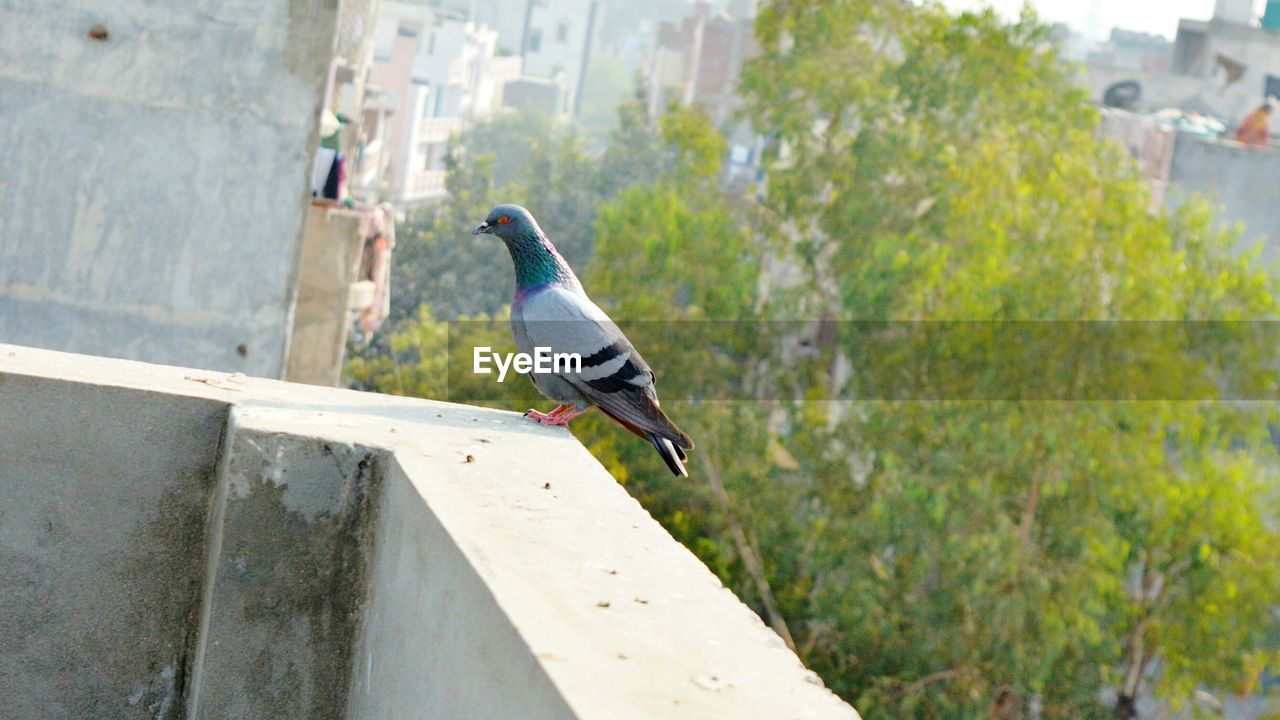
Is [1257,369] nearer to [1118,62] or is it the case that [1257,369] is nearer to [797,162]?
[797,162]

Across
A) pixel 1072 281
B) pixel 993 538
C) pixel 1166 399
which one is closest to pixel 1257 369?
pixel 1166 399

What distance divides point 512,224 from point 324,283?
6.75m

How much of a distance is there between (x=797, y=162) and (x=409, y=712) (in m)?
15.4

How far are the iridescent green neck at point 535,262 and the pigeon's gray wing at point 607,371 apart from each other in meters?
0.20

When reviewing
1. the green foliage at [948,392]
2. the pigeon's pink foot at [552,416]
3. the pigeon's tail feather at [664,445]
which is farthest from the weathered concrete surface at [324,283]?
the pigeon's pink foot at [552,416]

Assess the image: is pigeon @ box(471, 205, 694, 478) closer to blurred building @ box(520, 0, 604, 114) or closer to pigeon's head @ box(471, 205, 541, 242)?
pigeon's head @ box(471, 205, 541, 242)

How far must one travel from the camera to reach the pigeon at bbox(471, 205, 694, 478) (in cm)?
446

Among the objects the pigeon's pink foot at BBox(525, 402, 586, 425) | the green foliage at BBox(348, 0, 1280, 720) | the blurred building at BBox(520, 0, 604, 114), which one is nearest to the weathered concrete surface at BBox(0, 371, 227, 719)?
the pigeon's pink foot at BBox(525, 402, 586, 425)

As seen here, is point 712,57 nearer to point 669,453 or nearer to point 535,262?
point 535,262

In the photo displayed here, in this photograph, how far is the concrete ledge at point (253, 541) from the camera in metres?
2.56

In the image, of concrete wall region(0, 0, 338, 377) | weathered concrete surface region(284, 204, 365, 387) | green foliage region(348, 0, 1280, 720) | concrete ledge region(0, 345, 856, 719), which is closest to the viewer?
concrete ledge region(0, 345, 856, 719)

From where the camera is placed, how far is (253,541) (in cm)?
292

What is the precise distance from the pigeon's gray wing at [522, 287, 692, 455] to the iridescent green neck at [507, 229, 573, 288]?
200mm

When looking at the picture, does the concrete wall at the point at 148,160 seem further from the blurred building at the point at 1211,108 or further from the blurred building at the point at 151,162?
the blurred building at the point at 1211,108
